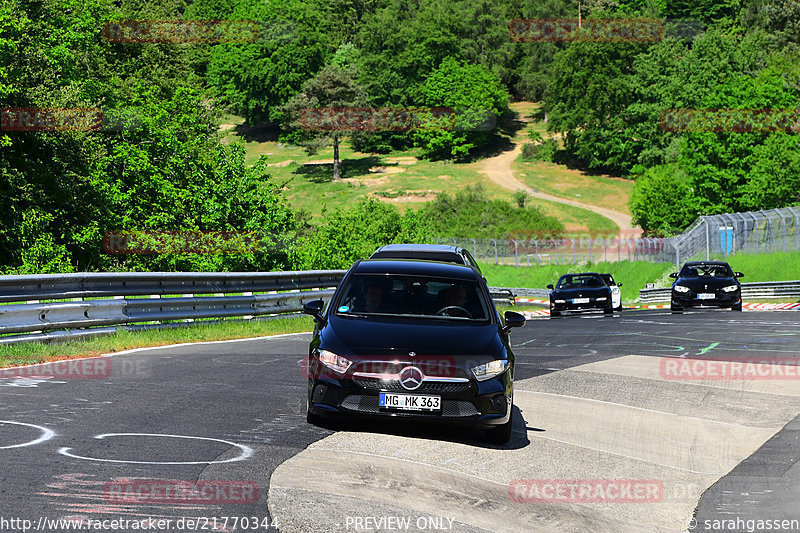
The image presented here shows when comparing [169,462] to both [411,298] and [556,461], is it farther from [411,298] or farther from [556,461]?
[411,298]

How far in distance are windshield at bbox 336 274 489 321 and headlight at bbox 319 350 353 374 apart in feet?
3.00

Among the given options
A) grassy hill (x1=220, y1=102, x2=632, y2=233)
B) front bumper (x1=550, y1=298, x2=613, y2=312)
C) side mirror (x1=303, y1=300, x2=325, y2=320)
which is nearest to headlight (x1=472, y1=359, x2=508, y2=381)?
side mirror (x1=303, y1=300, x2=325, y2=320)

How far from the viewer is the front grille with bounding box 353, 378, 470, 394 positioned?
833cm

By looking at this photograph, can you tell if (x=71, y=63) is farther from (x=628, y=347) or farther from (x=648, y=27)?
(x=648, y=27)

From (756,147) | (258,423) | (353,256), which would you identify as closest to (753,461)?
(258,423)

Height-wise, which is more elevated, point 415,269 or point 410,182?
point 415,269

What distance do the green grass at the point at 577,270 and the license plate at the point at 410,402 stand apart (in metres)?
47.4

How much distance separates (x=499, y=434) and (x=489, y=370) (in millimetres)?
587

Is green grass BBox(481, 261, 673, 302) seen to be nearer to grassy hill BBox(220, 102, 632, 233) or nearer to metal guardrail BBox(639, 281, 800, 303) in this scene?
metal guardrail BBox(639, 281, 800, 303)

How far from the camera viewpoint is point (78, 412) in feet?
30.0

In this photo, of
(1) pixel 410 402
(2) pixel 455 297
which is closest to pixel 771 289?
(2) pixel 455 297

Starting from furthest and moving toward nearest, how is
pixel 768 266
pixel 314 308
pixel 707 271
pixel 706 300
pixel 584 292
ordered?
1. pixel 768 266
2. pixel 707 271
3. pixel 706 300
4. pixel 584 292
5. pixel 314 308

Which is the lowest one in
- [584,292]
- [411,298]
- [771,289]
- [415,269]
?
[771,289]

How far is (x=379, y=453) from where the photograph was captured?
7906 millimetres
